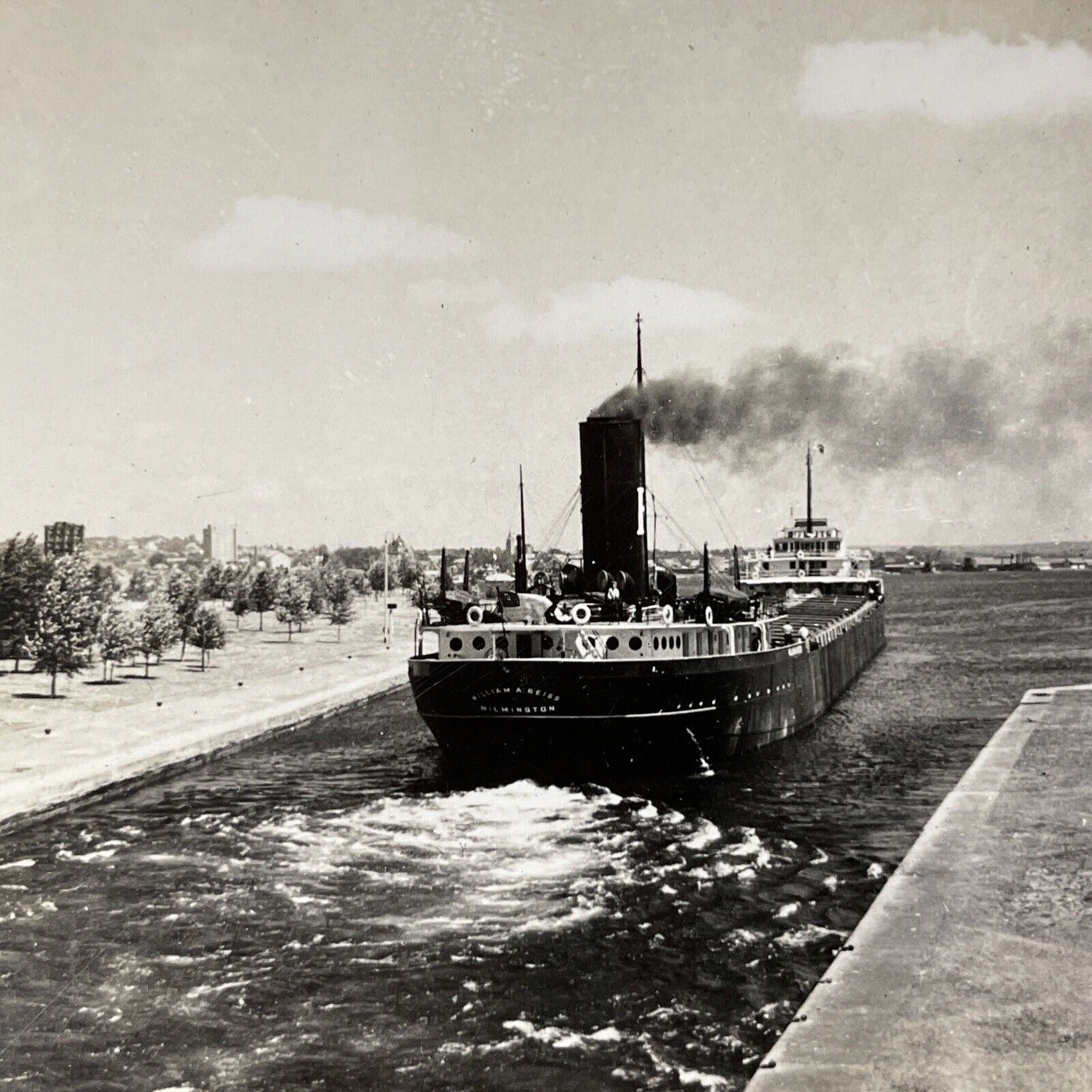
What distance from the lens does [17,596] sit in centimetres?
5041

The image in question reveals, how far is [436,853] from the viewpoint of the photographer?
70.0 ft

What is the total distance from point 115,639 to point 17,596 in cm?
654

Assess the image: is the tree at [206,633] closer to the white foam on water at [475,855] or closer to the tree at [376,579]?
the white foam on water at [475,855]

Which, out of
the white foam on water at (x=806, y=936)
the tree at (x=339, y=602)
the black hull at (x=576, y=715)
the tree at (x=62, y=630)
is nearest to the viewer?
the white foam on water at (x=806, y=936)

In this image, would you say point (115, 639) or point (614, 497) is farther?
point (115, 639)

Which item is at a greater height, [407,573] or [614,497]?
[614,497]

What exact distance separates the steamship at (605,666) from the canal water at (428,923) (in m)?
1.14

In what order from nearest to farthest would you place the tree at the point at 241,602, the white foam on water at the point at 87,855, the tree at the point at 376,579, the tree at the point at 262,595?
the white foam on water at the point at 87,855, the tree at the point at 262,595, the tree at the point at 241,602, the tree at the point at 376,579

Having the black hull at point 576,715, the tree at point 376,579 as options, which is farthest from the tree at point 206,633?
the tree at point 376,579

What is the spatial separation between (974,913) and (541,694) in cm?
1403

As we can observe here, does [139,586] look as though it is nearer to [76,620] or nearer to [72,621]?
[76,620]

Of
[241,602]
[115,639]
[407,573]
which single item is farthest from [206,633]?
[407,573]

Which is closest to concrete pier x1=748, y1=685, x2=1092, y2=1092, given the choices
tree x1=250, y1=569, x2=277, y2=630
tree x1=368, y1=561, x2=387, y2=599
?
Answer: tree x1=250, y1=569, x2=277, y2=630

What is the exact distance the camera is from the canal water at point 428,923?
502 inches
